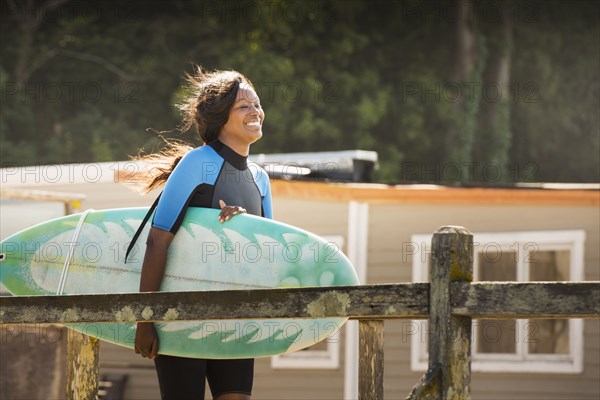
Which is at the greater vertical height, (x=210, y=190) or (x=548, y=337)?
(x=210, y=190)

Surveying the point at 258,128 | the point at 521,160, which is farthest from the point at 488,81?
the point at 258,128

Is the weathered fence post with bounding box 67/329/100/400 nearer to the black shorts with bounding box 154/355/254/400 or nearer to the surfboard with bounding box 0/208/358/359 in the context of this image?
the surfboard with bounding box 0/208/358/359

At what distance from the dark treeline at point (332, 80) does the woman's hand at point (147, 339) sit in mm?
22489

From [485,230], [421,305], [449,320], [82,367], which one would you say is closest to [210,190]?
[82,367]

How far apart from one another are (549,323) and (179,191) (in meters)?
7.47

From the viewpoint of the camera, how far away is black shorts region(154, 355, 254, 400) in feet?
13.5

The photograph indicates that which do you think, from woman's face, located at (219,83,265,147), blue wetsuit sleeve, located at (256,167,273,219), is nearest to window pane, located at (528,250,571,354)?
blue wetsuit sleeve, located at (256,167,273,219)

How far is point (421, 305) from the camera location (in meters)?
3.48

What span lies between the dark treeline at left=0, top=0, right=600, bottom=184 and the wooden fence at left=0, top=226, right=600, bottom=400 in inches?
892

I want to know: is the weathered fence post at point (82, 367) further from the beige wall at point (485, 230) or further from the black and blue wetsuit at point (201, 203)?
the beige wall at point (485, 230)

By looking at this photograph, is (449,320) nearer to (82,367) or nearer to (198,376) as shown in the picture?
(198,376)

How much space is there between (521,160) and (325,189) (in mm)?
20284

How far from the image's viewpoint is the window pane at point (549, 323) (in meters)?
10.8

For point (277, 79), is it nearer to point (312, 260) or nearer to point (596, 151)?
point (596, 151)
